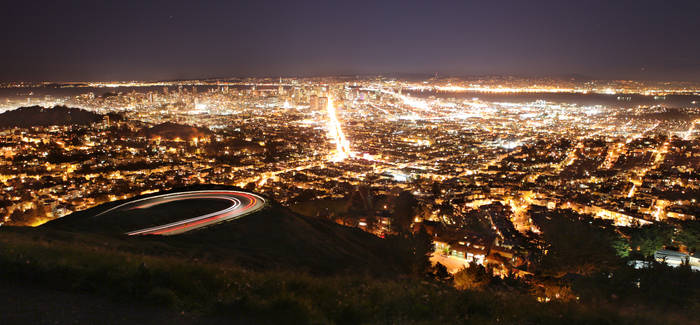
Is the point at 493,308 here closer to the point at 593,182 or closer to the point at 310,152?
the point at 593,182

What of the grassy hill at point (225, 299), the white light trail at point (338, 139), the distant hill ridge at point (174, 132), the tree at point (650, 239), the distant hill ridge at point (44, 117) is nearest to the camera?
the grassy hill at point (225, 299)

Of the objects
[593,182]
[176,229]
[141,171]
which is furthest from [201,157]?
[593,182]

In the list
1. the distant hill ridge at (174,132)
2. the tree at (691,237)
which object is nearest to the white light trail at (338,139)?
the distant hill ridge at (174,132)

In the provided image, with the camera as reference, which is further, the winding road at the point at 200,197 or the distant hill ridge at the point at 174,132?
the distant hill ridge at the point at 174,132

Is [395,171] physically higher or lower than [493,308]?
lower

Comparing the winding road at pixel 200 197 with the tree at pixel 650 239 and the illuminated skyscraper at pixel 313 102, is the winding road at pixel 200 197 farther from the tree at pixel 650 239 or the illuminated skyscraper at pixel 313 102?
the illuminated skyscraper at pixel 313 102

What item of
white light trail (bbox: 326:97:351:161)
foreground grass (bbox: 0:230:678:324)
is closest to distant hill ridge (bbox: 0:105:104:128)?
white light trail (bbox: 326:97:351:161)

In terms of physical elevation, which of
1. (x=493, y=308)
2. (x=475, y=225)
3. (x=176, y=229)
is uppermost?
(x=493, y=308)
